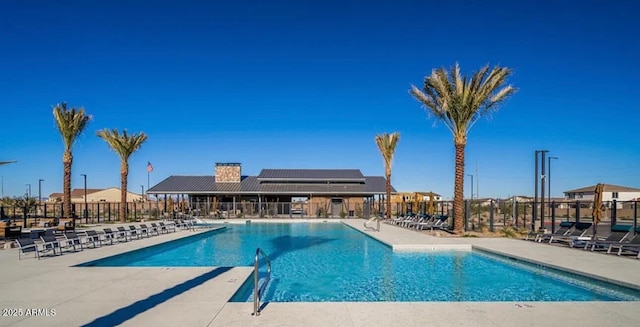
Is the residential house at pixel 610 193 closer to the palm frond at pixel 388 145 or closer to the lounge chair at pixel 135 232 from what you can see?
the palm frond at pixel 388 145

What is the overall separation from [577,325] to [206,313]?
16.0ft

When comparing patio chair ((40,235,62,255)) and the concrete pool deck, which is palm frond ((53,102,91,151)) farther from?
the concrete pool deck

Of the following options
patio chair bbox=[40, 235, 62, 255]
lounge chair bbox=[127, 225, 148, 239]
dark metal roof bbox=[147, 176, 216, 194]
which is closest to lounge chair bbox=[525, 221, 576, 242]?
lounge chair bbox=[127, 225, 148, 239]

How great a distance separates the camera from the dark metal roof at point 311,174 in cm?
4088

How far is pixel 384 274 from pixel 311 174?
31.1m

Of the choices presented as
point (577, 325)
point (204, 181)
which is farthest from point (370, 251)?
point (204, 181)

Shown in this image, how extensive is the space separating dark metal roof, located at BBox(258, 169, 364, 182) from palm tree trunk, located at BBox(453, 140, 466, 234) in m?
21.0

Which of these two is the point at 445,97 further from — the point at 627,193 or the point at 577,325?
the point at 627,193

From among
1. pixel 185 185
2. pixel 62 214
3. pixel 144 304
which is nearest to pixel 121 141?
pixel 62 214

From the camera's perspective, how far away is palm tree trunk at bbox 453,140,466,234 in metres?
19.1

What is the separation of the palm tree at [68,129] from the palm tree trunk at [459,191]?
20.0 metres

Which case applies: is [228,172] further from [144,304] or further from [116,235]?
[144,304]

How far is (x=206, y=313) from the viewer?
6.00 meters

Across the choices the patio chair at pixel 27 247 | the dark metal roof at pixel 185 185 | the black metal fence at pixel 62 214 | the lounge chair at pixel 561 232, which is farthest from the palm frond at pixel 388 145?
the patio chair at pixel 27 247
